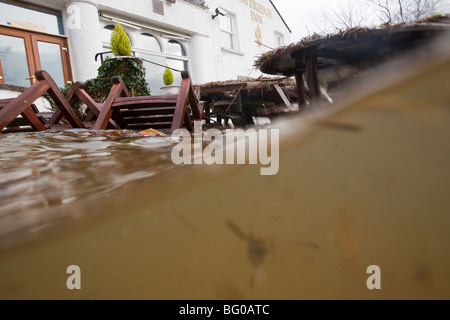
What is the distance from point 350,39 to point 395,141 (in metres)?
2.27

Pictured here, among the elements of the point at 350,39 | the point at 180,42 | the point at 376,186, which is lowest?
the point at 376,186

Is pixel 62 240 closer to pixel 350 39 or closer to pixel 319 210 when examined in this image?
pixel 319 210

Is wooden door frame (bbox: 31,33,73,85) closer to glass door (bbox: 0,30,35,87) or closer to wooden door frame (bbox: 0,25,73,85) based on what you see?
wooden door frame (bbox: 0,25,73,85)

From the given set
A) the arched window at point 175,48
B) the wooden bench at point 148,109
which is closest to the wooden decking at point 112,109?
the wooden bench at point 148,109

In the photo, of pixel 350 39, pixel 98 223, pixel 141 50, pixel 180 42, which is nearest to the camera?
pixel 98 223

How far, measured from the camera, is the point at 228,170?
1.62 ft

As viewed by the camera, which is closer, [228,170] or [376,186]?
[376,186]

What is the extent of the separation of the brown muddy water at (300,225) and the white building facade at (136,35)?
11.4ft

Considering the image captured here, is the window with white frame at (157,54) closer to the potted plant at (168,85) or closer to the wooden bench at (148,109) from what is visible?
the potted plant at (168,85)

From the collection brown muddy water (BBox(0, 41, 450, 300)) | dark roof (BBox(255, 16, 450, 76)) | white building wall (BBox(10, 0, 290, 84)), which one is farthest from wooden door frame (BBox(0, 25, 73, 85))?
brown muddy water (BBox(0, 41, 450, 300))

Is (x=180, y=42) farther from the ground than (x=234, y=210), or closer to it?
farther from the ground

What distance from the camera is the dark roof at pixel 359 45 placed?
1999 mm
